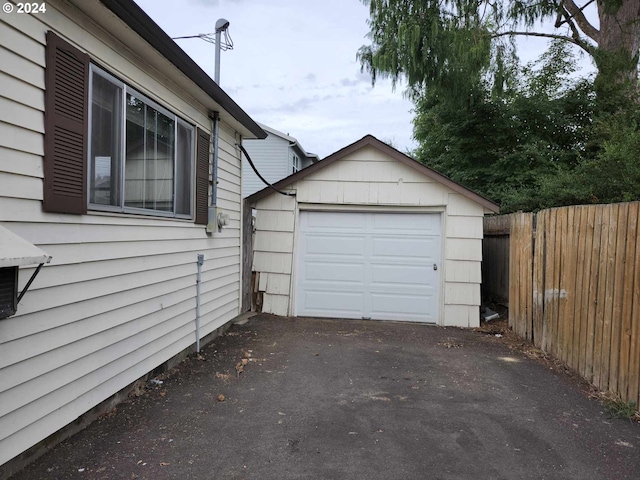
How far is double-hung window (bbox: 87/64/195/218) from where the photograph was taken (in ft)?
11.4

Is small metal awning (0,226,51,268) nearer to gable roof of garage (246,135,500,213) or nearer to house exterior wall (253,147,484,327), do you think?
gable roof of garage (246,135,500,213)

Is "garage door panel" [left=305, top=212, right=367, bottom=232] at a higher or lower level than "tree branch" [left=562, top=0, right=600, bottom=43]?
lower

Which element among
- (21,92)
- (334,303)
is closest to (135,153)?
(21,92)

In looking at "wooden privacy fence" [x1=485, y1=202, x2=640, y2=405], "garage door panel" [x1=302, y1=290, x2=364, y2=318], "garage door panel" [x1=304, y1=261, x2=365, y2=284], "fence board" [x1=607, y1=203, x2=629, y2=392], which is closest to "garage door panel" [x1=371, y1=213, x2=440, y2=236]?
"garage door panel" [x1=304, y1=261, x2=365, y2=284]

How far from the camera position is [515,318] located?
678cm

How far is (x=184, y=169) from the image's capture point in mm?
5211

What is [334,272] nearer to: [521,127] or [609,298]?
[609,298]

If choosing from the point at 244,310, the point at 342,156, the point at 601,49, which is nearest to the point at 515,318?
the point at 342,156

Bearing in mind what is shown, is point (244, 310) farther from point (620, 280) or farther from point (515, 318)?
point (620, 280)

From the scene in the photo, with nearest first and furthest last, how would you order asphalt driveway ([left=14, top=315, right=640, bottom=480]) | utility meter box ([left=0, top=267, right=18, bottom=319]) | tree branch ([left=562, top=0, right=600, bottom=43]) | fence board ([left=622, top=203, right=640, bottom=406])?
1. utility meter box ([left=0, top=267, right=18, bottom=319])
2. asphalt driveway ([left=14, top=315, right=640, bottom=480])
3. fence board ([left=622, top=203, right=640, bottom=406])
4. tree branch ([left=562, top=0, right=600, bottom=43])

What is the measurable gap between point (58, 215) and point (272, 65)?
942cm

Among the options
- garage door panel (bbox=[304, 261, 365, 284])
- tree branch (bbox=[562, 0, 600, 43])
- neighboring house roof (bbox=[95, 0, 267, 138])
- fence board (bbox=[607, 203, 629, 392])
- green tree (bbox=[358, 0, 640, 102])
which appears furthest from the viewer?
tree branch (bbox=[562, 0, 600, 43])

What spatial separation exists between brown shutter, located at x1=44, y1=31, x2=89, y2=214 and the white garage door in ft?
16.5

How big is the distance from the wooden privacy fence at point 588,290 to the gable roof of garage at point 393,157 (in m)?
1.18
